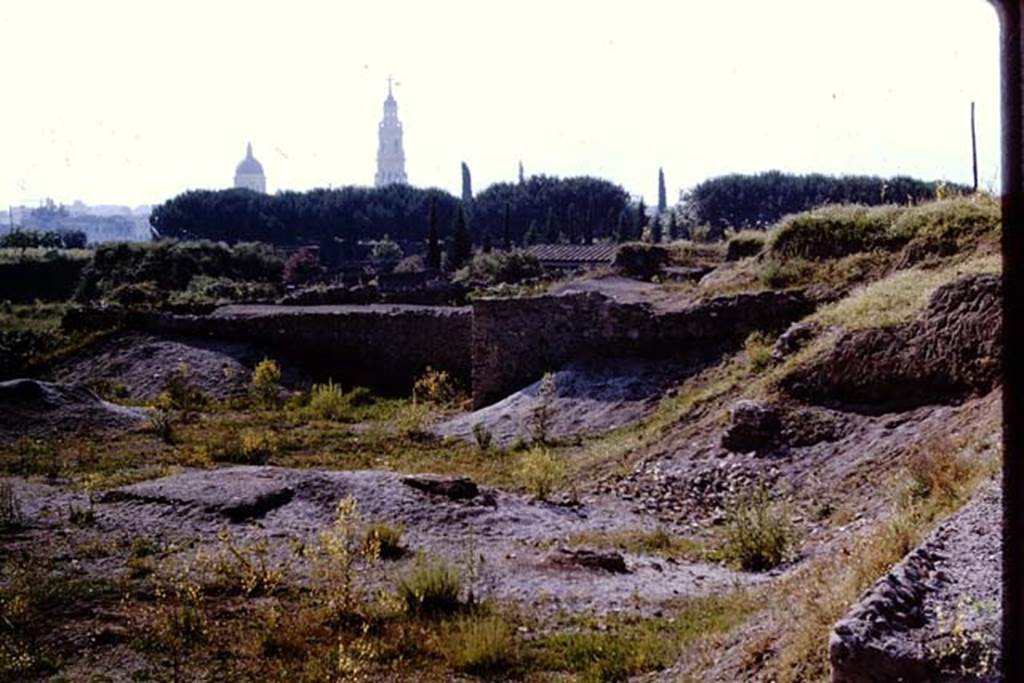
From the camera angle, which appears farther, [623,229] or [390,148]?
[390,148]

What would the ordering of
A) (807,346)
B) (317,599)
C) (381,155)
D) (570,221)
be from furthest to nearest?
(381,155) < (570,221) < (807,346) < (317,599)

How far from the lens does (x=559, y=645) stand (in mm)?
6852

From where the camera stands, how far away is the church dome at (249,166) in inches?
4596

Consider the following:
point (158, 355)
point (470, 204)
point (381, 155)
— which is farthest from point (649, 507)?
point (381, 155)

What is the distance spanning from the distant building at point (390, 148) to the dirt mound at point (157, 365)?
10235cm

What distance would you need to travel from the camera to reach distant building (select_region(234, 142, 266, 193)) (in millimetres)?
116375

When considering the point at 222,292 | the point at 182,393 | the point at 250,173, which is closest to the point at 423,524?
the point at 182,393

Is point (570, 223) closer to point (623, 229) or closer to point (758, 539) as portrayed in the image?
point (623, 229)

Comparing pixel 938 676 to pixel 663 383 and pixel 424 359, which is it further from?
pixel 424 359

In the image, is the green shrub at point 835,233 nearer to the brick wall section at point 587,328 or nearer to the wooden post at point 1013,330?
the brick wall section at point 587,328

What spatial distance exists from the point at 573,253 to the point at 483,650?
1706 inches

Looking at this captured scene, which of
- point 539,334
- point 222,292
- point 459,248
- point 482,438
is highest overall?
→ point 459,248

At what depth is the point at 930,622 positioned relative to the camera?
13.3 feet

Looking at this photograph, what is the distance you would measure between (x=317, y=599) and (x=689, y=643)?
2681 millimetres
